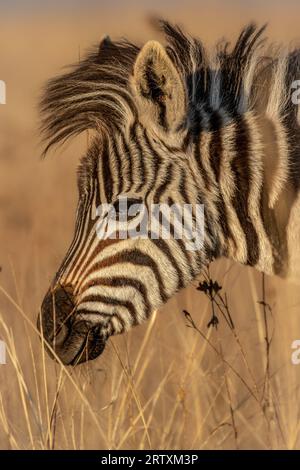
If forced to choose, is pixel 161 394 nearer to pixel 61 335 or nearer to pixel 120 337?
pixel 120 337

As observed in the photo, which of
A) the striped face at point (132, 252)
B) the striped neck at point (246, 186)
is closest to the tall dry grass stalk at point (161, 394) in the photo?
the striped face at point (132, 252)

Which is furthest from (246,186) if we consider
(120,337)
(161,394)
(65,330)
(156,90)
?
(120,337)

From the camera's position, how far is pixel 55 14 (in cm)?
1852

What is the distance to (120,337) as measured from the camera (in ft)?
19.4

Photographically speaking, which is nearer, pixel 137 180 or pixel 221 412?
pixel 137 180

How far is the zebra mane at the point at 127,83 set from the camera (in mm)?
3793

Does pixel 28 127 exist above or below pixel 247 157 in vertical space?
above

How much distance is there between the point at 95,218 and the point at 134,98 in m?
0.55

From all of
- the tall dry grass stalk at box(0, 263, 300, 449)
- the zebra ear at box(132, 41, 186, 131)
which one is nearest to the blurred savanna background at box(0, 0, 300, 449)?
the tall dry grass stalk at box(0, 263, 300, 449)

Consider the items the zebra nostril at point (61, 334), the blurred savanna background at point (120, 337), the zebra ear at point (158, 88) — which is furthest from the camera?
the blurred savanna background at point (120, 337)

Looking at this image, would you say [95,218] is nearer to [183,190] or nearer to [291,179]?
[183,190]

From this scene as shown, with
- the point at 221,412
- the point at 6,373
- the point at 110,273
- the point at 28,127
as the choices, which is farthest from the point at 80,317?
the point at 28,127

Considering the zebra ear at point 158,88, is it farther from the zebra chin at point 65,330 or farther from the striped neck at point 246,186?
the zebra chin at point 65,330

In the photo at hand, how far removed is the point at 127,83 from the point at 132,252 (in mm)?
754
